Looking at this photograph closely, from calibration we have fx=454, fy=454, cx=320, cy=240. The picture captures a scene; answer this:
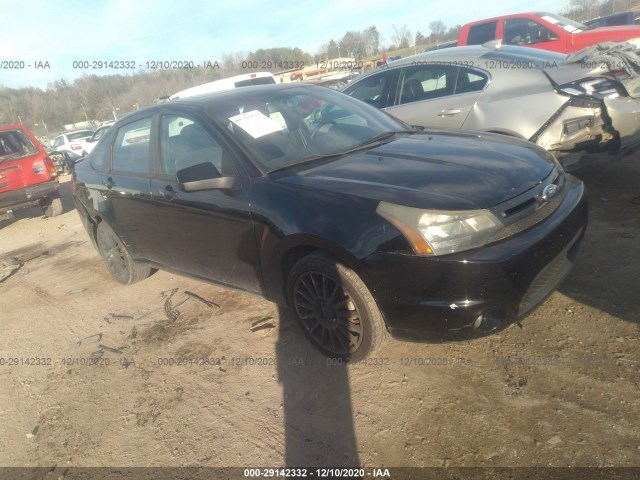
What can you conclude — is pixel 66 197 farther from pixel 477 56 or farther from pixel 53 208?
pixel 477 56

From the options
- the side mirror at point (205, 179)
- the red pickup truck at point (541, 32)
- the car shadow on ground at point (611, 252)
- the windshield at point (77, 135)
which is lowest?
the car shadow on ground at point (611, 252)

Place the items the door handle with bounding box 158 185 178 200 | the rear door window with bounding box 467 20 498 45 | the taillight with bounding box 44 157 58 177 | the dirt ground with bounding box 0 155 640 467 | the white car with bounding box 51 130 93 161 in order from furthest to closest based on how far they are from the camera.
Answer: the white car with bounding box 51 130 93 161, the rear door window with bounding box 467 20 498 45, the taillight with bounding box 44 157 58 177, the door handle with bounding box 158 185 178 200, the dirt ground with bounding box 0 155 640 467

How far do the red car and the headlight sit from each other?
8.23m

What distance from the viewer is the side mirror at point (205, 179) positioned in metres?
2.90

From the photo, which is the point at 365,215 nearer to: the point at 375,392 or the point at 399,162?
the point at 399,162

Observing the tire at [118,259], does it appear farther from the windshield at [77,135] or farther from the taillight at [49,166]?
the windshield at [77,135]

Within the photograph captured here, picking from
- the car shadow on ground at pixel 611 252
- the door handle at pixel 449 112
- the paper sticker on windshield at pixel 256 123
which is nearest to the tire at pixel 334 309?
the paper sticker on windshield at pixel 256 123

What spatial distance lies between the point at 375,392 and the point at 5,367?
3.03 meters

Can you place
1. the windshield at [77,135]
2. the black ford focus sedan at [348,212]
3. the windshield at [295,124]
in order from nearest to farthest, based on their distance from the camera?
the black ford focus sedan at [348,212] < the windshield at [295,124] < the windshield at [77,135]

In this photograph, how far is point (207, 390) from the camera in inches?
113

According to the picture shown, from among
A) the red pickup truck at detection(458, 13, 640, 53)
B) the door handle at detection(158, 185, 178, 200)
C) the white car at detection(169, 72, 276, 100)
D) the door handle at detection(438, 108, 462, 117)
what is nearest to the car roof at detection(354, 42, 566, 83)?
the door handle at detection(438, 108, 462, 117)

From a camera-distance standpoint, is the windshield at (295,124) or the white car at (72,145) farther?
the white car at (72,145)

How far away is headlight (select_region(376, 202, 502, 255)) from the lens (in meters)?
2.25

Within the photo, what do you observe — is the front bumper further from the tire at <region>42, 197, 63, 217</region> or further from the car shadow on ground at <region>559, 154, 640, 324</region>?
the tire at <region>42, 197, 63, 217</region>
